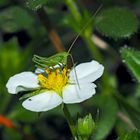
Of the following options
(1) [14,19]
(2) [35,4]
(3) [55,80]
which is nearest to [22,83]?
(3) [55,80]

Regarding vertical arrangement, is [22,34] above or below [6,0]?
below

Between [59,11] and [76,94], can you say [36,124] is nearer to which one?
[59,11]

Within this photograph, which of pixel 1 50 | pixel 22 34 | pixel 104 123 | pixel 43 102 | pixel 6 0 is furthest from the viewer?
pixel 22 34

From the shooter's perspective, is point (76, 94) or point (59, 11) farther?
point (59, 11)

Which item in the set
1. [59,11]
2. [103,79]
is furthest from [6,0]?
[103,79]

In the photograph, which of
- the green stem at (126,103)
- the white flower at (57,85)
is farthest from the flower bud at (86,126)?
the green stem at (126,103)

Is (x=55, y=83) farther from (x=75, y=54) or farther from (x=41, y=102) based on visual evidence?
(x=75, y=54)
